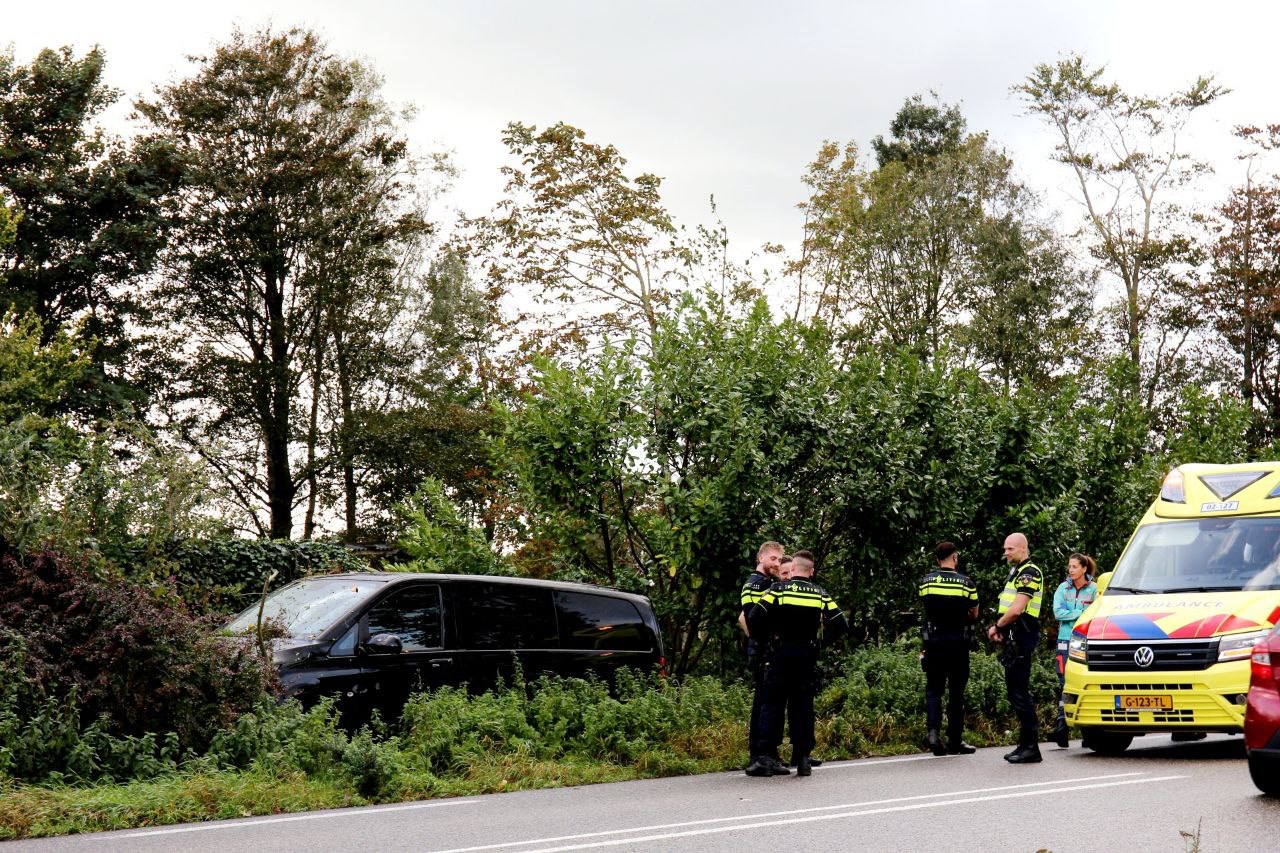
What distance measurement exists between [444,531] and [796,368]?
4876mm

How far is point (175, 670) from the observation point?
10.8 m

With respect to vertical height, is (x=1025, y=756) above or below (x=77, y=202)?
below

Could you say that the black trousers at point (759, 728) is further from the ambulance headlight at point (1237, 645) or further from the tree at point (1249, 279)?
the tree at point (1249, 279)

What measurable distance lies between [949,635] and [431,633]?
499cm

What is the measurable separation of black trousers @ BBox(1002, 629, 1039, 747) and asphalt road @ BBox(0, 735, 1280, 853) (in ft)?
2.17

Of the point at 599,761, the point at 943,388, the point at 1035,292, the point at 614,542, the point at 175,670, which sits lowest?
the point at 599,761

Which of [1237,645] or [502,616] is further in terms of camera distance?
[502,616]

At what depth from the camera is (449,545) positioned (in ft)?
56.7

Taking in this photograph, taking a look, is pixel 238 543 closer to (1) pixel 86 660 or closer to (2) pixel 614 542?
(2) pixel 614 542

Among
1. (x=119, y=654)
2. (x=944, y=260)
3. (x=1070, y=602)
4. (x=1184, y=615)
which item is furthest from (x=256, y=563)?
(x=944, y=260)

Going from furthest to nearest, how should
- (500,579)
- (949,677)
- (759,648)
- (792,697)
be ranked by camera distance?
(949,677)
(500,579)
(759,648)
(792,697)

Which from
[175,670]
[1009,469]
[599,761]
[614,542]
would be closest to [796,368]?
[614,542]

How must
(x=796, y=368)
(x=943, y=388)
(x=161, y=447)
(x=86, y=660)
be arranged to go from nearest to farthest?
(x=86, y=660)
(x=161, y=447)
(x=796, y=368)
(x=943, y=388)

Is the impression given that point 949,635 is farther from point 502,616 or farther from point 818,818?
point 818,818
